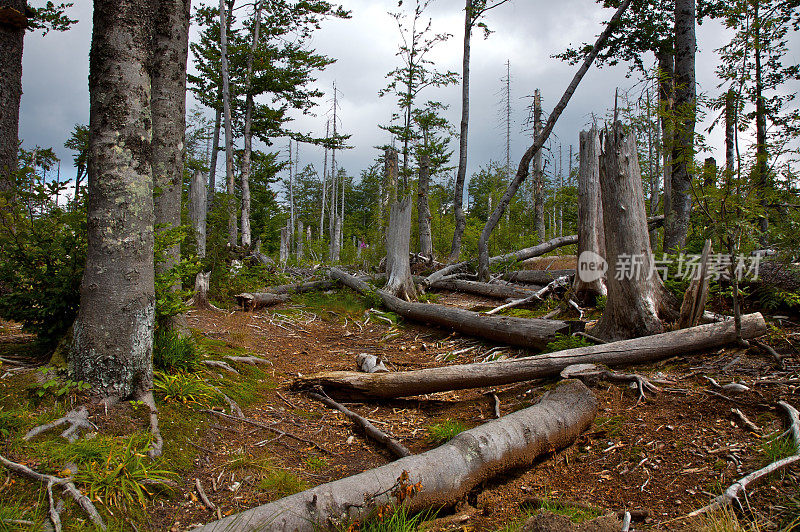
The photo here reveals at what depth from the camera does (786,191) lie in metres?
4.25

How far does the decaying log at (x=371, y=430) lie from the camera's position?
10.5 feet

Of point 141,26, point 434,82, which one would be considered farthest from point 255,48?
point 141,26

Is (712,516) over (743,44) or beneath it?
beneath

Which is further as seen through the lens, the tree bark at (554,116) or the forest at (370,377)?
the tree bark at (554,116)

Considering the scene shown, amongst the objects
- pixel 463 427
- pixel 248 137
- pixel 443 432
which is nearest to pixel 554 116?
pixel 463 427

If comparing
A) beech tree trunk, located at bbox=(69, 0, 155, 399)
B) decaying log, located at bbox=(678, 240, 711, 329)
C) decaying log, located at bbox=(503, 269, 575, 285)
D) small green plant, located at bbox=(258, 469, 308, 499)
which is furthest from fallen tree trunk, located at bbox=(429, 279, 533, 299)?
beech tree trunk, located at bbox=(69, 0, 155, 399)

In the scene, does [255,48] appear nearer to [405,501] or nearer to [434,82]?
[434,82]

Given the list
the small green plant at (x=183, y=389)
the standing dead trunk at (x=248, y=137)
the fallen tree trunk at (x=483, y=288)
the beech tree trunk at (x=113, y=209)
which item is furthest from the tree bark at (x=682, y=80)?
the standing dead trunk at (x=248, y=137)

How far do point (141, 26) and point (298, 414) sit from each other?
3.36m

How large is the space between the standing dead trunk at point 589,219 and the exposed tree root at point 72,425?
6295 millimetres

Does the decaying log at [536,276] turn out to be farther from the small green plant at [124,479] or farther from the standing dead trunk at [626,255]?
the small green plant at [124,479]

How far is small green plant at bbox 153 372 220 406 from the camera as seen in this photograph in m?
3.26

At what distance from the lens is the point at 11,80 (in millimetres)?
5781

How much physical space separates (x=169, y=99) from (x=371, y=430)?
414cm
